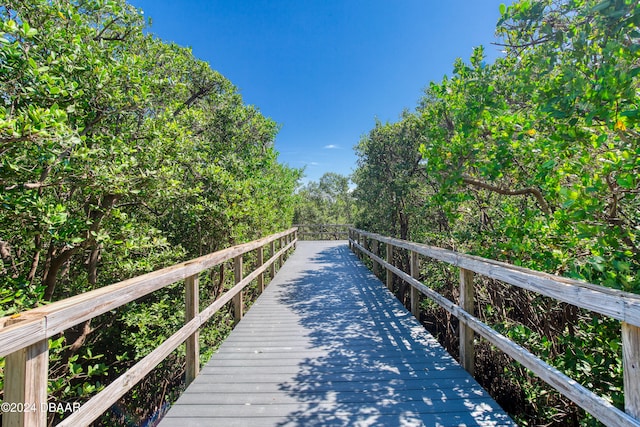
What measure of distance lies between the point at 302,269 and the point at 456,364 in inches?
228

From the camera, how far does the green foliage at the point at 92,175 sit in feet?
8.86

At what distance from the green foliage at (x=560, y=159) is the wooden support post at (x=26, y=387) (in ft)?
8.86

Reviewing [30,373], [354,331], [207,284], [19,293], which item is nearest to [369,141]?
[207,284]

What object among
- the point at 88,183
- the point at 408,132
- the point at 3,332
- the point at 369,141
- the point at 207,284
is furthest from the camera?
the point at 369,141

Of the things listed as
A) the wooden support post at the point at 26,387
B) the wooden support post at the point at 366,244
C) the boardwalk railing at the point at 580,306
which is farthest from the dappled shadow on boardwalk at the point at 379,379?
the wooden support post at the point at 366,244

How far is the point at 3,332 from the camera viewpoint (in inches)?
39.3

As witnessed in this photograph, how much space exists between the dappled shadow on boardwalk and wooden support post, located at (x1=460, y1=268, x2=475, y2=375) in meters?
0.10

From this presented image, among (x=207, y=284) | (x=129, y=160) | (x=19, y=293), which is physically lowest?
(x=207, y=284)

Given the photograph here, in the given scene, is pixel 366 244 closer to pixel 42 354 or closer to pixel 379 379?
pixel 379 379

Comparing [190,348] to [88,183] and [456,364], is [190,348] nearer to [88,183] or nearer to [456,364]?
[88,183]

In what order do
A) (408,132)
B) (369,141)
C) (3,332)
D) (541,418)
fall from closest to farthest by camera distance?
(3,332)
(541,418)
(408,132)
(369,141)

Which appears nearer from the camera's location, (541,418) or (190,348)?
(190,348)

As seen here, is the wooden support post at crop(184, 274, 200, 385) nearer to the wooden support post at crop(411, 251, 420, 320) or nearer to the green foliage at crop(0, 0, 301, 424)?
the green foliage at crop(0, 0, 301, 424)

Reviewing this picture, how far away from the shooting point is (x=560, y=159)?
8.95 ft
